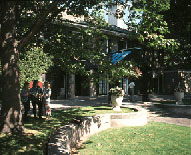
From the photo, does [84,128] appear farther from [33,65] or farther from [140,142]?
[33,65]

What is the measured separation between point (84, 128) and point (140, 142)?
217 cm

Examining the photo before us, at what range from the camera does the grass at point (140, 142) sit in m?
5.99

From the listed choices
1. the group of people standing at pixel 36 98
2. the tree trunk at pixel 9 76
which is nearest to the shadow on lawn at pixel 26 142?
the tree trunk at pixel 9 76

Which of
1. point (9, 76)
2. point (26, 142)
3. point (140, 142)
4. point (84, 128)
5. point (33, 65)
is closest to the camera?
point (26, 142)

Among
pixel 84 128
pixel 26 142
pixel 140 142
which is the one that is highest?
pixel 26 142

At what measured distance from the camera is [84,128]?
7699 millimetres

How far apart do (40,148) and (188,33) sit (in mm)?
16721

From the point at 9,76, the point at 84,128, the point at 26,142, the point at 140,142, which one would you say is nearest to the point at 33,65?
the point at 84,128

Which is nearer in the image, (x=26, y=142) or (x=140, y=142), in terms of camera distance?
(x=26, y=142)

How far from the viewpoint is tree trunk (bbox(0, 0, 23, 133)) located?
607 cm

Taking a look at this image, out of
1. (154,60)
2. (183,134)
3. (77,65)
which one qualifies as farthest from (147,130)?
→ (154,60)

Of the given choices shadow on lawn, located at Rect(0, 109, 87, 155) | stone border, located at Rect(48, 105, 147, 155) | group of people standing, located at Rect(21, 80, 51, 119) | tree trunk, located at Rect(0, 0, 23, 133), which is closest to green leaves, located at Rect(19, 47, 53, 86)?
group of people standing, located at Rect(21, 80, 51, 119)

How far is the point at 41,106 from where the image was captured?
916 cm

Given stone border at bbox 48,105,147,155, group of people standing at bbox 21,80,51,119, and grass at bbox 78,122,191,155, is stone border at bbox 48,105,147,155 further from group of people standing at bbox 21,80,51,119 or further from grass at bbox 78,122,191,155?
group of people standing at bbox 21,80,51,119
